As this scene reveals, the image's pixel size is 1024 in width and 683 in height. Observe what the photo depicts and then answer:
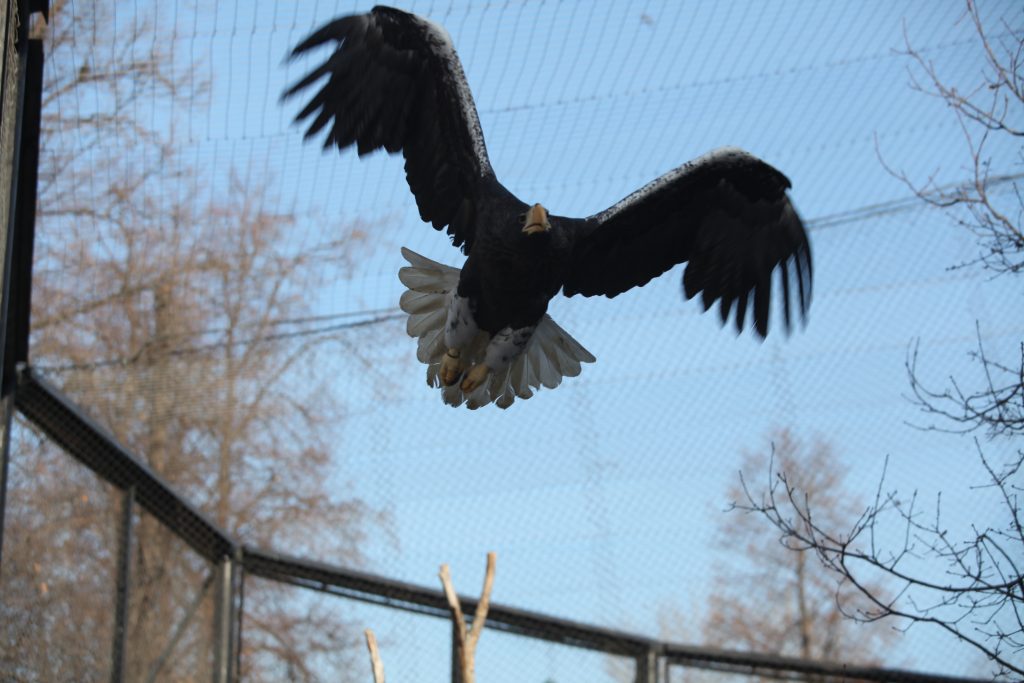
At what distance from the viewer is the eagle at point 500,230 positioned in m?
3.84

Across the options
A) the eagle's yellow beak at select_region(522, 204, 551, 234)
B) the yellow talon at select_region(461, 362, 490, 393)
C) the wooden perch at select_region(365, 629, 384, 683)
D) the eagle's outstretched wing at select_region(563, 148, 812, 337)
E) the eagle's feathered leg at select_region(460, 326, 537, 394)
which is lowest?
the wooden perch at select_region(365, 629, 384, 683)

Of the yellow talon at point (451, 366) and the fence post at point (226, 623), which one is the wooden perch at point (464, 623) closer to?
the yellow talon at point (451, 366)

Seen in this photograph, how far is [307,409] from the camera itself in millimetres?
6926

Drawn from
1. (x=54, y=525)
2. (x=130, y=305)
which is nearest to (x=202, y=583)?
(x=54, y=525)

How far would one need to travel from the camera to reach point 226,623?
566 cm

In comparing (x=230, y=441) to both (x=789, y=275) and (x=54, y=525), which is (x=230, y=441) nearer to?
(x=54, y=525)

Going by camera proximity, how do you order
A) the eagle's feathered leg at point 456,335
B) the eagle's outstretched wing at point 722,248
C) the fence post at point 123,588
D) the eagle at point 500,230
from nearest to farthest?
the eagle at point 500,230, the eagle's feathered leg at point 456,335, the eagle's outstretched wing at point 722,248, the fence post at point 123,588

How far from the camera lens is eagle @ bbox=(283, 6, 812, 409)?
12.6 feet

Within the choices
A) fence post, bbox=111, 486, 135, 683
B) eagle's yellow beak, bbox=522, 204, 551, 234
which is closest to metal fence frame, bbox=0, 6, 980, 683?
fence post, bbox=111, 486, 135, 683

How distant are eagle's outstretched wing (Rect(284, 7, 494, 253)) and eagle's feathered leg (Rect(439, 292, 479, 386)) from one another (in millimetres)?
213

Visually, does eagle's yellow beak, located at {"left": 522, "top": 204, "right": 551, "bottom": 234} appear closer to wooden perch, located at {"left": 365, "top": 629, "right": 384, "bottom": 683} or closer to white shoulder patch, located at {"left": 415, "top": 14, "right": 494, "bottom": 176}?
white shoulder patch, located at {"left": 415, "top": 14, "right": 494, "bottom": 176}

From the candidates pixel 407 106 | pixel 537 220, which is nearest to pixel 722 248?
pixel 537 220

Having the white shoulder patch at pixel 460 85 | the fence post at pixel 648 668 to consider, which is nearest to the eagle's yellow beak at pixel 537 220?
the white shoulder patch at pixel 460 85

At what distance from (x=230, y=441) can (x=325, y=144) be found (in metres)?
3.54
